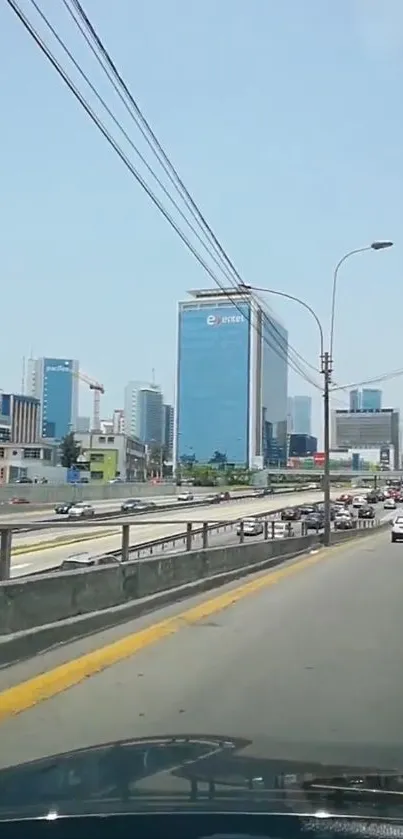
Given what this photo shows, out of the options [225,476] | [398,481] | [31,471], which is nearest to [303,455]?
[398,481]

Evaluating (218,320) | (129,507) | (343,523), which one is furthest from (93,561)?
(218,320)

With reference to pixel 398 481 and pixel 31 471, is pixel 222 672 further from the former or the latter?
pixel 398 481

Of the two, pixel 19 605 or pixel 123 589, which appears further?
pixel 123 589

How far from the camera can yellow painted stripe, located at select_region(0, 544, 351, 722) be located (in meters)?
7.84

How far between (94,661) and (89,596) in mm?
1955

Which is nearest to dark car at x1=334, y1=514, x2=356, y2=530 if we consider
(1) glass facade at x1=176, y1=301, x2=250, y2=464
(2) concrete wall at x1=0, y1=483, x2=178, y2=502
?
(1) glass facade at x1=176, y1=301, x2=250, y2=464

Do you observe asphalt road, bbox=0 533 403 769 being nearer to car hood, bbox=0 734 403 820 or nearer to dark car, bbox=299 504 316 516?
car hood, bbox=0 734 403 820

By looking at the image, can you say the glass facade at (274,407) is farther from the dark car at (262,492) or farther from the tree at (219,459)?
the dark car at (262,492)

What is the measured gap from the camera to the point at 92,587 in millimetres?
11562

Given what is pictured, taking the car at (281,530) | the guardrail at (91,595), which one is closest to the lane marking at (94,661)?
the guardrail at (91,595)

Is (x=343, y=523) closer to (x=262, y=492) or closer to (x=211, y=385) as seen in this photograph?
(x=262, y=492)

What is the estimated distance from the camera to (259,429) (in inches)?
5507

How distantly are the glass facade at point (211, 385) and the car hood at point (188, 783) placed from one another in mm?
71862

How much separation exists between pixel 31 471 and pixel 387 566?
329 feet
